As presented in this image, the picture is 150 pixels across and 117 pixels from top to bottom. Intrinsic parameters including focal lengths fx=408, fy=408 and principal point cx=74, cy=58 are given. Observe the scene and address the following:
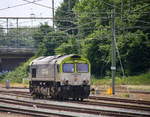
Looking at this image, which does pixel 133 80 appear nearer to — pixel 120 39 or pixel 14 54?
pixel 120 39

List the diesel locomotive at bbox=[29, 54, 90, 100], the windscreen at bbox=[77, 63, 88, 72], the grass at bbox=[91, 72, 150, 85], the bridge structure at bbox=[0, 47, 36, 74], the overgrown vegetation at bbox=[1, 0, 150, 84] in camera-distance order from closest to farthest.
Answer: the diesel locomotive at bbox=[29, 54, 90, 100] < the windscreen at bbox=[77, 63, 88, 72] < the grass at bbox=[91, 72, 150, 85] < the overgrown vegetation at bbox=[1, 0, 150, 84] < the bridge structure at bbox=[0, 47, 36, 74]

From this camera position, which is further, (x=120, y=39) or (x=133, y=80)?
(x=133, y=80)

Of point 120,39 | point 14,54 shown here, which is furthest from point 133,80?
point 14,54

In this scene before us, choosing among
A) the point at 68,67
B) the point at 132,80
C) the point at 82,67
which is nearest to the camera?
the point at 68,67

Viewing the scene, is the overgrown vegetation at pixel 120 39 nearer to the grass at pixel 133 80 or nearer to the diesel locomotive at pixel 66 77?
the grass at pixel 133 80

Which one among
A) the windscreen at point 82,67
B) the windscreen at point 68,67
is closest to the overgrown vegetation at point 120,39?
the windscreen at point 82,67

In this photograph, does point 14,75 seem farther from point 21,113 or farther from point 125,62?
point 21,113

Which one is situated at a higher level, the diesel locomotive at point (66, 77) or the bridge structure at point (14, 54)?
the bridge structure at point (14, 54)

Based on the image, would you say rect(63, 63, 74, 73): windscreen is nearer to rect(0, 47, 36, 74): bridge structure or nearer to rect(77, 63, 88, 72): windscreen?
rect(77, 63, 88, 72): windscreen

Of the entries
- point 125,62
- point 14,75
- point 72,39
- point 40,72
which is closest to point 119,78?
point 125,62

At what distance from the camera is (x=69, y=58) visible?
2661 centimetres

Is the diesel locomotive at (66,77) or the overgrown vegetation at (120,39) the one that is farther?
the overgrown vegetation at (120,39)

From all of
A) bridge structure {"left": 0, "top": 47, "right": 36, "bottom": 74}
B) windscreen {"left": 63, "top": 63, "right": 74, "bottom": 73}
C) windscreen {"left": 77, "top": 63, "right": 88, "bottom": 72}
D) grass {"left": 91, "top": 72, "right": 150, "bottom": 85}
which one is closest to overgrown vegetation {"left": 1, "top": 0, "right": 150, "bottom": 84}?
grass {"left": 91, "top": 72, "right": 150, "bottom": 85}

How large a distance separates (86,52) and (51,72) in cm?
2569
